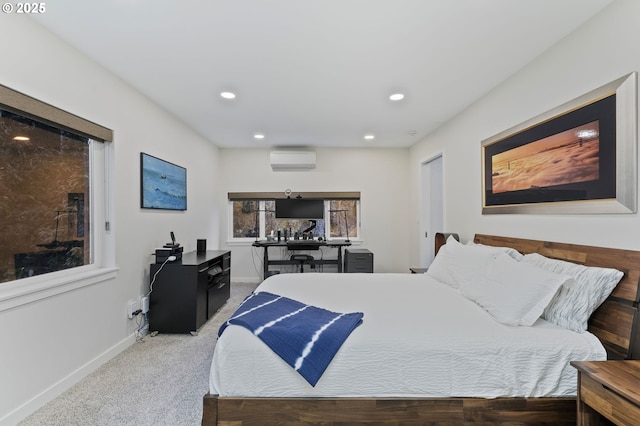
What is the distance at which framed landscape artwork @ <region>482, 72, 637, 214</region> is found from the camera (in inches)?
60.3

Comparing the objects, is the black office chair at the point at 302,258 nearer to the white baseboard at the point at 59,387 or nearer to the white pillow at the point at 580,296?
the white baseboard at the point at 59,387

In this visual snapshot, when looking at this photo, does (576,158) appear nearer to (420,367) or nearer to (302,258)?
(420,367)

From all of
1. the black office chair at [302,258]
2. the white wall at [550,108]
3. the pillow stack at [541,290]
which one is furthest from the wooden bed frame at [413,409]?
the black office chair at [302,258]

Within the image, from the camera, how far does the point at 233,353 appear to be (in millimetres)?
1430

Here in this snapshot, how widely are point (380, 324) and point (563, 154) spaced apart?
70.0 inches

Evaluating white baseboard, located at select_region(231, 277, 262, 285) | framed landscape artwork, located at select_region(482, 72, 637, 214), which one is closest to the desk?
white baseboard, located at select_region(231, 277, 262, 285)

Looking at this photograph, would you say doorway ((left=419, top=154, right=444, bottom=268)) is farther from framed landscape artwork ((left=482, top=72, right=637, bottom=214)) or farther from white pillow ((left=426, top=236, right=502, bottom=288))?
framed landscape artwork ((left=482, top=72, right=637, bottom=214))

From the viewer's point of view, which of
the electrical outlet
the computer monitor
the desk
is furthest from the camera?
the computer monitor

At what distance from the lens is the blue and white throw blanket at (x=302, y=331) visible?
140cm

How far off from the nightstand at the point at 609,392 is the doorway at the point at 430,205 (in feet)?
10.9

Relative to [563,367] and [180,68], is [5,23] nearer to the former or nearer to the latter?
[180,68]

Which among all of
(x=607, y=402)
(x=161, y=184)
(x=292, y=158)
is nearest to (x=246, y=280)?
(x=292, y=158)

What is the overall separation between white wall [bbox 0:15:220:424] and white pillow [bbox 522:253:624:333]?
3317 mm

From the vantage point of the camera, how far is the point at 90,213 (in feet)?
7.91
